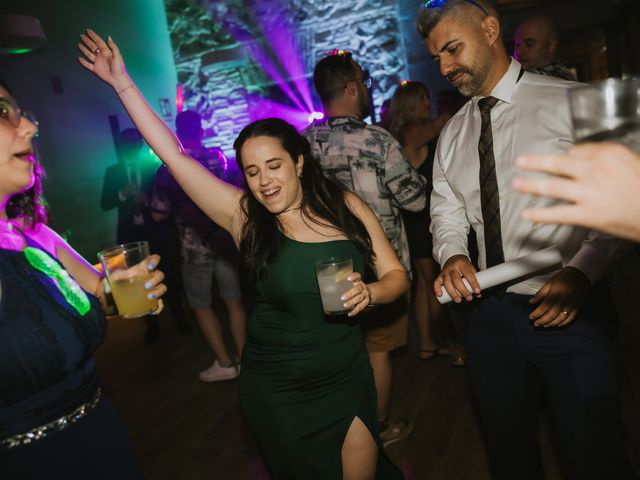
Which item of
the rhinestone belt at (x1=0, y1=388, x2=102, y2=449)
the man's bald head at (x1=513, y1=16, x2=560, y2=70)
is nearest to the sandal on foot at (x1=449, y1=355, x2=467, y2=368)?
the man's bald head at (x1=513, y1=16, x2=560, y2=70)

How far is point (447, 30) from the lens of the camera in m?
1.62

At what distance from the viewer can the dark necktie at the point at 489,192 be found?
5.28 feet

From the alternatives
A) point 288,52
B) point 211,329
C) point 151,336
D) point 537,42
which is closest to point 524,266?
point 537,42

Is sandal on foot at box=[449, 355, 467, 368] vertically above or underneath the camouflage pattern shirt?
underneath

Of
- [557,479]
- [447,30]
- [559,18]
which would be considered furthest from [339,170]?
[559,18]

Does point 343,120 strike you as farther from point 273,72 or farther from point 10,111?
point 273,72

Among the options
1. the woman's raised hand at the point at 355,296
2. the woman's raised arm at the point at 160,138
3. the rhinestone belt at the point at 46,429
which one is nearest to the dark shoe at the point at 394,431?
the woman's raised hand at the point at 355,296

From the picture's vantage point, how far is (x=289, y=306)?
67.6 inches

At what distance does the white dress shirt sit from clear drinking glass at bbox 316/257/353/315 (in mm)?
428

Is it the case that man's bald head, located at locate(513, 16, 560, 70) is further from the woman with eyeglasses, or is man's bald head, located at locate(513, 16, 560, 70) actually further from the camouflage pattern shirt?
the woman with eyeglasses

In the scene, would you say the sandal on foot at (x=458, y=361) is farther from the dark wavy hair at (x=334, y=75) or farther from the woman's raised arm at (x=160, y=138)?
the woman's raised arm at (x=160, y=138)

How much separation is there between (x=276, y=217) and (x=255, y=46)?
6.76 m

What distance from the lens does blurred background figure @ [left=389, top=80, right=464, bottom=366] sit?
3131mm

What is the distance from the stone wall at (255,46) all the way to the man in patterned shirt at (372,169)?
4719mm
